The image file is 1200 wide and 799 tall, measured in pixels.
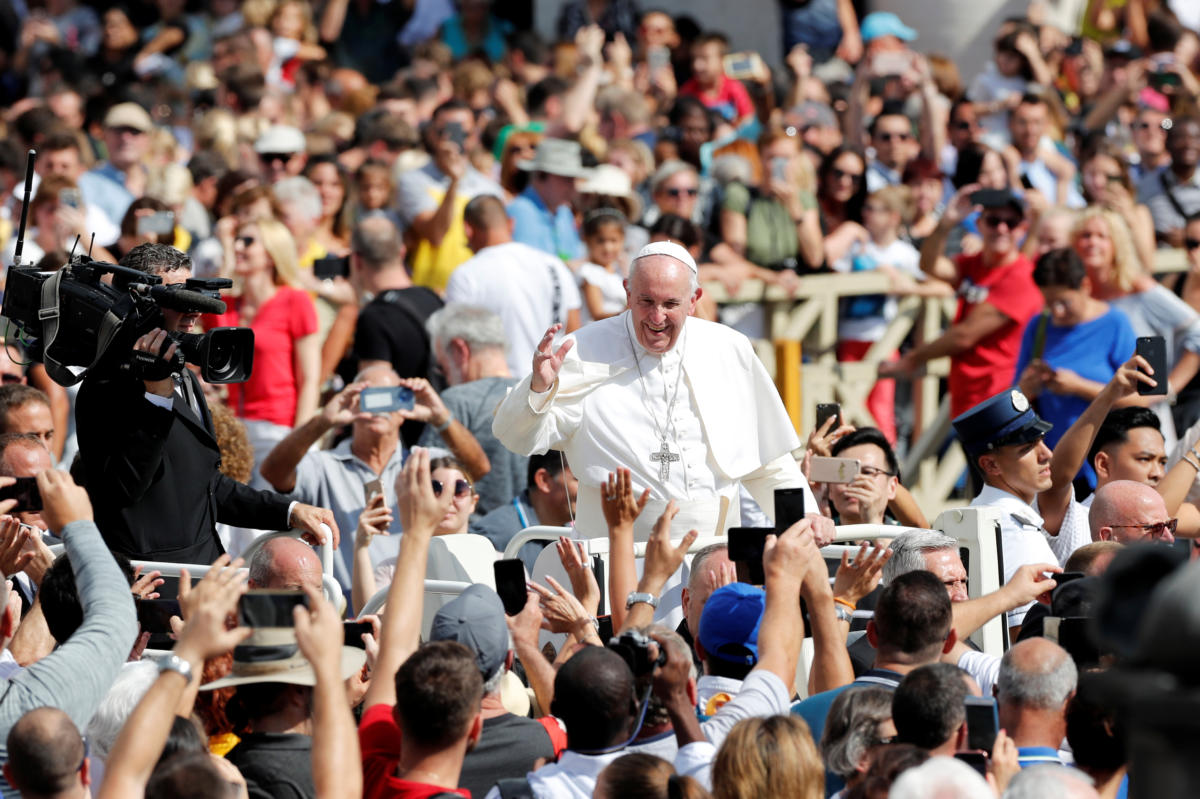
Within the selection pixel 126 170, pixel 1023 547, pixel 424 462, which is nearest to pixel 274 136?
pixel 126 170

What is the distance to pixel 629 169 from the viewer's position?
37.7 feet

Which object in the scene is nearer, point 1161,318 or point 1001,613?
point 1001,613

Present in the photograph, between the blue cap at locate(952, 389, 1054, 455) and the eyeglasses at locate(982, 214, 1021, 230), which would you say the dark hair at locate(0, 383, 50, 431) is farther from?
the eyeglasses at locate(982, 214, 1021, 230)

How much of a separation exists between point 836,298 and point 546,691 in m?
5.99

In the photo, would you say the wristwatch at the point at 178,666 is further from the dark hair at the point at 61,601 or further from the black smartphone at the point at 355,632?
the black smartphone at the point at 355,632

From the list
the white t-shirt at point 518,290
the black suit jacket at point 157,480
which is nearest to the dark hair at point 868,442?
the white t-shirt at point 518,290

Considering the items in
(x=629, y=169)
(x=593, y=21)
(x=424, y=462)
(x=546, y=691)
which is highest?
(x=593, y=21)

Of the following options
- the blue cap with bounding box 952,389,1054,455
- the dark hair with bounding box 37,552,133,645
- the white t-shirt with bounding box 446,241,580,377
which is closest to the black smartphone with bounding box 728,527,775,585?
the dark hair with bounding box 37,552,133,645

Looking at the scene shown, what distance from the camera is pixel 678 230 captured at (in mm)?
9680

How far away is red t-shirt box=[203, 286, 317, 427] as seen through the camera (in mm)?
8680

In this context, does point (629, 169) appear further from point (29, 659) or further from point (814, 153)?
point (29, 659)

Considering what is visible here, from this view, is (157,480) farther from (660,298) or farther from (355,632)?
(660,298)

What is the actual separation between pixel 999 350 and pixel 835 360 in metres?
1.30

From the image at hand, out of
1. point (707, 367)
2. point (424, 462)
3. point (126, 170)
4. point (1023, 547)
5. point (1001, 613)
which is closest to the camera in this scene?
point (424, 462)
